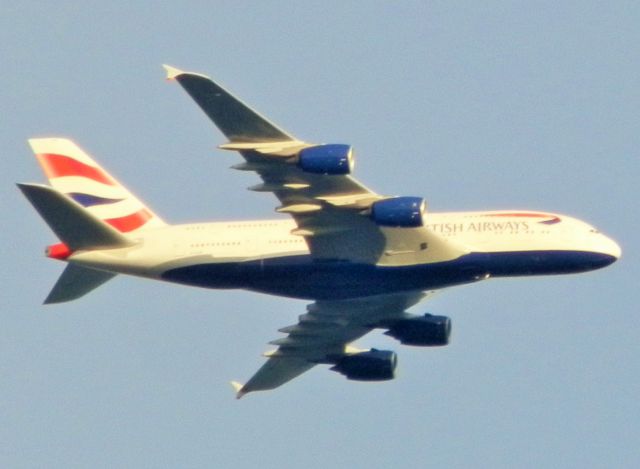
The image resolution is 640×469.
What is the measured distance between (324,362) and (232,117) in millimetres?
18959

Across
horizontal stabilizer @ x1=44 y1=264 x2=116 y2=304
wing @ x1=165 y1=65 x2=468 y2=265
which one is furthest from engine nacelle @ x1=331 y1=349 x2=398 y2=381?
horizontal stabilizer @ x1=44 y1=264 x2=116 y2=304

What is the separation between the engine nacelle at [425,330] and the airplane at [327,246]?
46 mm

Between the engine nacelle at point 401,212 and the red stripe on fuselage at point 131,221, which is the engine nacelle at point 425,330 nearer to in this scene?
the engine nacelle at point 401,212

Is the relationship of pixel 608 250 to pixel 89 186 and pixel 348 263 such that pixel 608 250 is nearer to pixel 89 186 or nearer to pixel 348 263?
pixel 348 263

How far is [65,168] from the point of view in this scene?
9088cm

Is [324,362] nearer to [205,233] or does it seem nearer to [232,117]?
[205,233]

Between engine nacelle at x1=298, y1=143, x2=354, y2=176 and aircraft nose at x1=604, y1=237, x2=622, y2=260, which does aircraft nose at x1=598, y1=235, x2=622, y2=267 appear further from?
engine nacelle at x1=298, y1=143, x2=354, y2=176

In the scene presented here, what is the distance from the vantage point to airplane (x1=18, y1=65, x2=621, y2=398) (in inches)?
3184

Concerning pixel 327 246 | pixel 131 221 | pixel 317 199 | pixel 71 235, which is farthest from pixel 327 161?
pixel 131 221

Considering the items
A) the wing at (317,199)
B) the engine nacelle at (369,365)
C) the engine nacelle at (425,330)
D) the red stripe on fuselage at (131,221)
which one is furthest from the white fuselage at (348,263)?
the engine nacelle at (369,365)

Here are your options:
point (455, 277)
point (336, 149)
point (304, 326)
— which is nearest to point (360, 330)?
point (304, 326)

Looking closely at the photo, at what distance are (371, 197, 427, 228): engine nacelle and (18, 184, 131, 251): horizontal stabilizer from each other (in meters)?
12.1

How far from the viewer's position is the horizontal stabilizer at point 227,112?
2980 inches

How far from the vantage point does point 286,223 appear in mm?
86000
